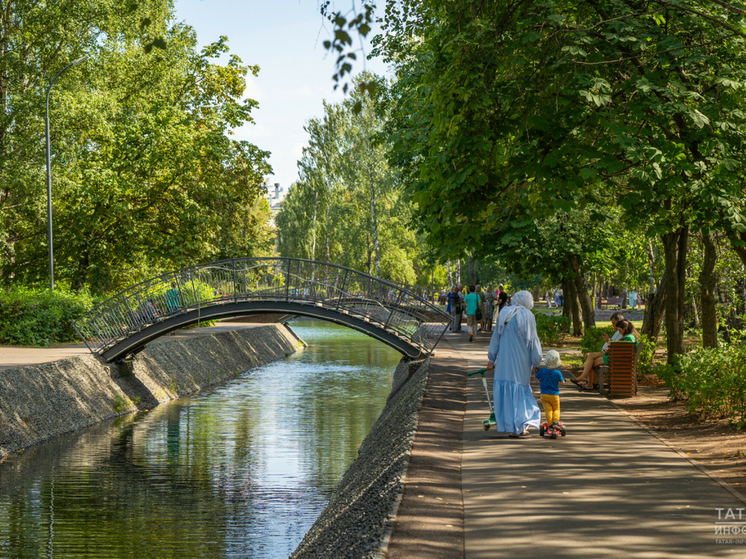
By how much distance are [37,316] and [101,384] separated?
534 cm

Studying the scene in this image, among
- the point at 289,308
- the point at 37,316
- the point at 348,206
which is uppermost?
the point at 348,206

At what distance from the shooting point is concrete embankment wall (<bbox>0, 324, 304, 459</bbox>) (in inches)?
599

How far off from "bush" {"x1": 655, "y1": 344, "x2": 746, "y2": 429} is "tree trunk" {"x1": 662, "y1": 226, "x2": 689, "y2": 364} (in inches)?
145

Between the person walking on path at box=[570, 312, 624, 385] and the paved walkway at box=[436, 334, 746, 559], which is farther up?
the person walking on path at box=[570, 312, 624, 385]

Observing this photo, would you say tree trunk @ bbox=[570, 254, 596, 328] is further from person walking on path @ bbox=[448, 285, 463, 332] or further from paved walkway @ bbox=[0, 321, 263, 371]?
paved walkway @ bbox=[0, 321, 263, 371]

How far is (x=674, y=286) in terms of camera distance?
1462cm

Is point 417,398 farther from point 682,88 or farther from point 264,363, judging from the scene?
point 264,363

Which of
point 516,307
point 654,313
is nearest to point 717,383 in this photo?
point 516,307

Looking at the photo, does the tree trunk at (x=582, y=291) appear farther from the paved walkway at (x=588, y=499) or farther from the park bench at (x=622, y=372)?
the paved walkway at (x=588, y=499)

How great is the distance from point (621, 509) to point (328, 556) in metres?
2.36

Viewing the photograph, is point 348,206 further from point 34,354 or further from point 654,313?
point 654,313

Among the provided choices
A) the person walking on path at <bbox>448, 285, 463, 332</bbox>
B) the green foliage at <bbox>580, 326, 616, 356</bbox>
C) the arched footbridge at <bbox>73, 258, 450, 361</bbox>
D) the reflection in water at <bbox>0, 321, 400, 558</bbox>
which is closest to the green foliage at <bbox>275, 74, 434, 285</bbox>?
the person walking on path at <bbox>448, 285, 463, 332</bbox>

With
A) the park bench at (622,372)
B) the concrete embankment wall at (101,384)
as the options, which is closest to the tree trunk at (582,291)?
the park bench at (622,372)

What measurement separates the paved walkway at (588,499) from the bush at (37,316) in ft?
59.2
